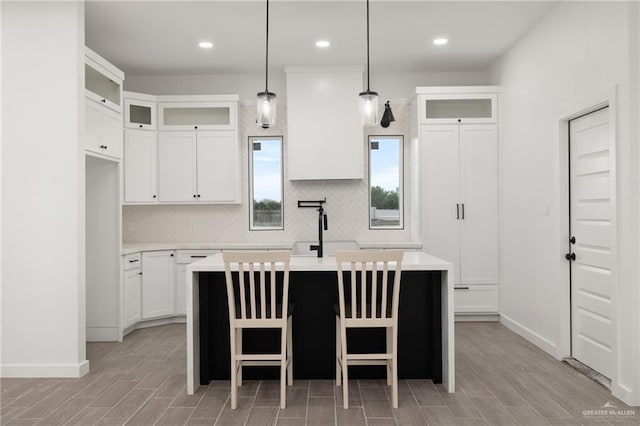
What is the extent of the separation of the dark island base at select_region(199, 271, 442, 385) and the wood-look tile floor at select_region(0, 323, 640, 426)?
0.10m

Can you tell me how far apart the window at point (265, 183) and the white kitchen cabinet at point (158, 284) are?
117cm

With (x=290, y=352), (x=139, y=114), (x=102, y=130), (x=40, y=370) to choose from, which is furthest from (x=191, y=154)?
(x=290, y=352)

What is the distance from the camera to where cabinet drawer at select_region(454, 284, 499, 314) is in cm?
522

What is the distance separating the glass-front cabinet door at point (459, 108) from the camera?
525 cm

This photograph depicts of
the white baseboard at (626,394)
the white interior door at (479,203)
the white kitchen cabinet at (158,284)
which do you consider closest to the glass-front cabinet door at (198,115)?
the white kitchen cabinet at (158,284)

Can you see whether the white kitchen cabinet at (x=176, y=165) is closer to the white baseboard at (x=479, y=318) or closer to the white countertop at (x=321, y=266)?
the white countertop at (x=321, y=266)

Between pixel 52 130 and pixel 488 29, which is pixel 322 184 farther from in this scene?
pixel 52 130

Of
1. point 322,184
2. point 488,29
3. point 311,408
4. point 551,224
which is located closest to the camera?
point 311,408

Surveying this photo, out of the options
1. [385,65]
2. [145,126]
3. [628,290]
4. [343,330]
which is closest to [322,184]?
[385,65]

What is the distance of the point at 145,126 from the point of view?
17.5 ft

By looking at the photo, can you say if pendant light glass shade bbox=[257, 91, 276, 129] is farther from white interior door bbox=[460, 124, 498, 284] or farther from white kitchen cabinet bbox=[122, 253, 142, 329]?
white interior door bbox=[460, 124, 498, 284]

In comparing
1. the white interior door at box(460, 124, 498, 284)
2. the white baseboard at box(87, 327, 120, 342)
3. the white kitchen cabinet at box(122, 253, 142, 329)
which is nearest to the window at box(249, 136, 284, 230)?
the white kitchen cabinet at box(122, 253, 142, 329)

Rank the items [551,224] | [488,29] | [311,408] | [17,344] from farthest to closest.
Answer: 1. [488,29]
2. [551,224]
3. [17,344]
4. [311,408]

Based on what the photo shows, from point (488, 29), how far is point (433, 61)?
37.5 inches
